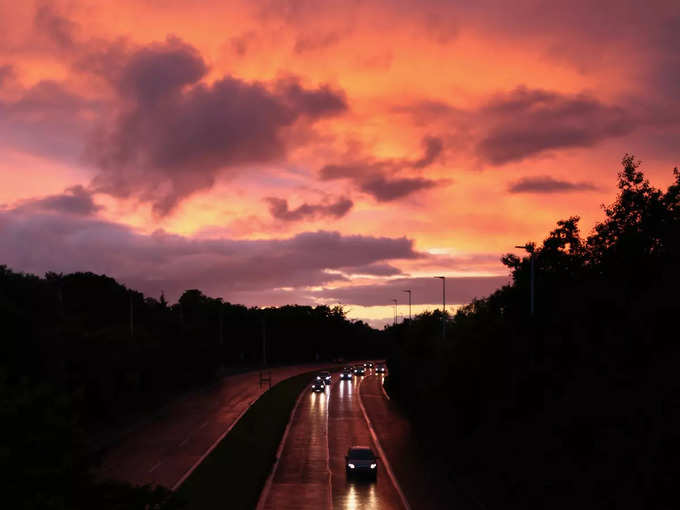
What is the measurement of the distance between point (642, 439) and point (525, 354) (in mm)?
16718

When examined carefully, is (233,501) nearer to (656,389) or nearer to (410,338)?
(656,389)

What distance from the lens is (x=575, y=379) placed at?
31.5m

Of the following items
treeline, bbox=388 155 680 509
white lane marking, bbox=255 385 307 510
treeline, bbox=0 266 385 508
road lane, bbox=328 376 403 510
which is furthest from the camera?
road lane, bbox=328 376 403 510

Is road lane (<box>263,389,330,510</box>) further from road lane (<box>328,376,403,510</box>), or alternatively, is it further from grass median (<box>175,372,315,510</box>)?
grass median (<box>175,372,315,510</box>)

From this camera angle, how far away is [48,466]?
13.5m

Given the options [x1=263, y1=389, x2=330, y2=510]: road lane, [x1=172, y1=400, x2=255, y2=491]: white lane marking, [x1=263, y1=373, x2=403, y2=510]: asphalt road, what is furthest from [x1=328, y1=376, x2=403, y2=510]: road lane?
[x1=172, y1=400, x2=255, y2=491]: white lane marking

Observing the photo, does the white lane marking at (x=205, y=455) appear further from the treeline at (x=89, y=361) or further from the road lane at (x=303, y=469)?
the treeline at (x=89, y=361)

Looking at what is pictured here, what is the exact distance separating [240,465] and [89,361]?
21935 millimetres

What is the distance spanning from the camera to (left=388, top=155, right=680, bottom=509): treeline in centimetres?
2266

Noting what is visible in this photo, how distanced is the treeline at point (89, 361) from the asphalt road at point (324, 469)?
1062cm

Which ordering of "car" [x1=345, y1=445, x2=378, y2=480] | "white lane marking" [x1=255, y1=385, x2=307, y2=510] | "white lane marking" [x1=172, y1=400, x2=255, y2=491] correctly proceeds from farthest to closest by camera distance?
"car" [x1=345, y1=445, x2=378, y2=480]
"white lane marking" [x1=172, y1=400, x2=255, y2=491]
"white lane marking" [x1=255, y1=385, x2=307, y2=510]

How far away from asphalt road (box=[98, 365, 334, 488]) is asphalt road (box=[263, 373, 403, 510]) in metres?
5.28

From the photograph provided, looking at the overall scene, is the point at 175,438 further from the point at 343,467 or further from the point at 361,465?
the point at 361,465

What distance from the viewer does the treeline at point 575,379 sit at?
2266 centimetres
